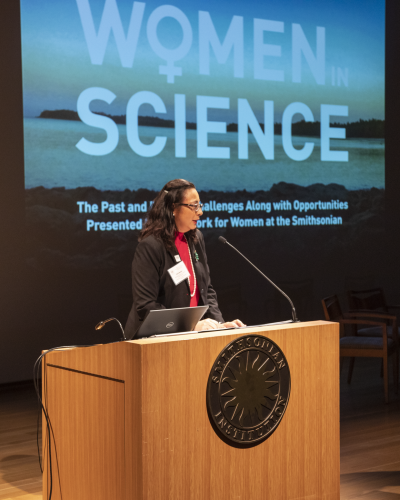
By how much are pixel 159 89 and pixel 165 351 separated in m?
4.49

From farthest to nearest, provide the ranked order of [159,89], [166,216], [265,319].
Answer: [265,319] → [159,89] → [166,216]

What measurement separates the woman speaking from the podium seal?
0.64m

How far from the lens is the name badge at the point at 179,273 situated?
286 centimetres

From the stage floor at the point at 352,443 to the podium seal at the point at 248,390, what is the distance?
3.95ft

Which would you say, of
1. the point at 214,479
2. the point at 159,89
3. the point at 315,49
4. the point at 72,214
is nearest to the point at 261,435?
the point at 214,479

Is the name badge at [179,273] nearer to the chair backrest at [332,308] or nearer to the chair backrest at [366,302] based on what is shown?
the chair backrest at [332,308]

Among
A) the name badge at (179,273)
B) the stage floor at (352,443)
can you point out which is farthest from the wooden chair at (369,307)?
the name badge at (179,273)

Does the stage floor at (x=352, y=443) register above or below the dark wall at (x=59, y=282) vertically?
below

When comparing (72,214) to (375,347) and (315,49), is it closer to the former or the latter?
(375,347)

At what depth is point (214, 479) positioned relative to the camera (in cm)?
215

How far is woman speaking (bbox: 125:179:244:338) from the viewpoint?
2.84 m

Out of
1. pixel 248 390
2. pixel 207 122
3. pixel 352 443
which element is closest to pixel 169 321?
pixel 248 390

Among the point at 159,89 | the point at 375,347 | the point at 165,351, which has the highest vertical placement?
the point at 159,89

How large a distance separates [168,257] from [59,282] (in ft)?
10.4
